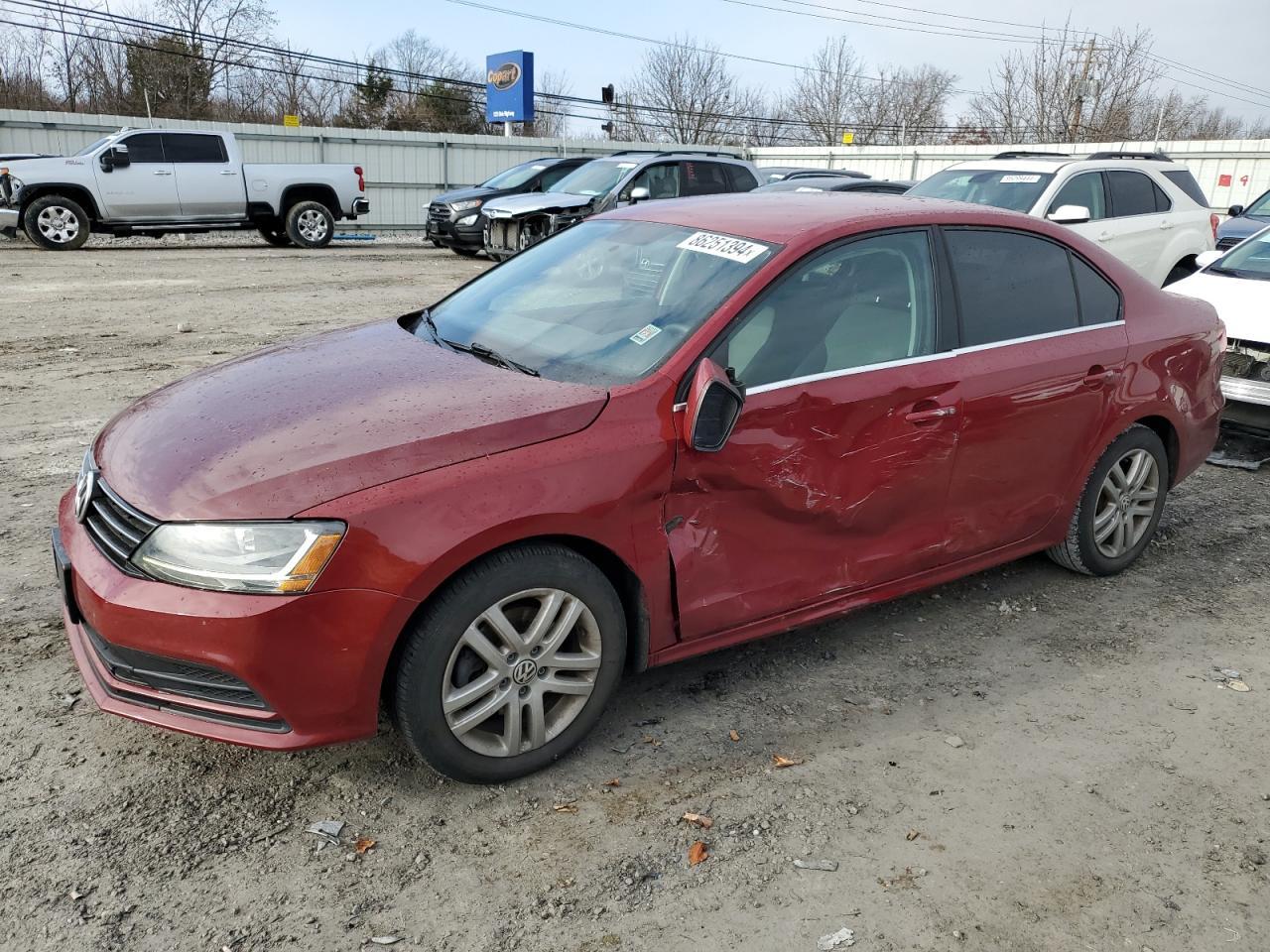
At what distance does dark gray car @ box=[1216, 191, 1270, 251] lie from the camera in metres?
13.6

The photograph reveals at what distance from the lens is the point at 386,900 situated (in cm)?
257

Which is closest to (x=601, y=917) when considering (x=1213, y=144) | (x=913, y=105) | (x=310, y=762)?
(x=310, y=762)

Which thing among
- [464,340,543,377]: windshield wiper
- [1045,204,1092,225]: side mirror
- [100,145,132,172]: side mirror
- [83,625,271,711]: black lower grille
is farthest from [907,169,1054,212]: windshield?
[100,145,132,172]: side mirror

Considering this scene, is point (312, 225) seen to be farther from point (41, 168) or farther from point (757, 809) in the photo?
point (757, 809)

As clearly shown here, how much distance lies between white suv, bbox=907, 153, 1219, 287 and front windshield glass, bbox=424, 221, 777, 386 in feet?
23.3

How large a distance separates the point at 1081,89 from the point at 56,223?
37903mm

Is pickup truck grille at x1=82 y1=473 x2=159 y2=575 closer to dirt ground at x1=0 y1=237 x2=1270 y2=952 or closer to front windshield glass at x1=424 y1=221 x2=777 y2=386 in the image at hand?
dirt ground at x1=0 y1=237 x2=1270 y2=952

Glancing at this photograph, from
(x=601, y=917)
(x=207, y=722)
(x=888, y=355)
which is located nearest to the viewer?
(x=601, y=917)

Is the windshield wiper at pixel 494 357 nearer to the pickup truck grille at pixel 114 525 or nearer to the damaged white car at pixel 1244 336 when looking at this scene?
the pickup truck grille at pixel 114 525

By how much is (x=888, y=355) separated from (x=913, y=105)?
185 ft

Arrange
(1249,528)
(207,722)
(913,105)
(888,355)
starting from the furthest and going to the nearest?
(913,105) → (1249,528) → (888,355) → (207,722)

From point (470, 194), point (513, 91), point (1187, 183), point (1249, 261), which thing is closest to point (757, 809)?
point (1249, 261)

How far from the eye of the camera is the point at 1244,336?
6.51 metres

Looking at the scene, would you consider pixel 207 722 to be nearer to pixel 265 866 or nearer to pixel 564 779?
pixel 265 866
